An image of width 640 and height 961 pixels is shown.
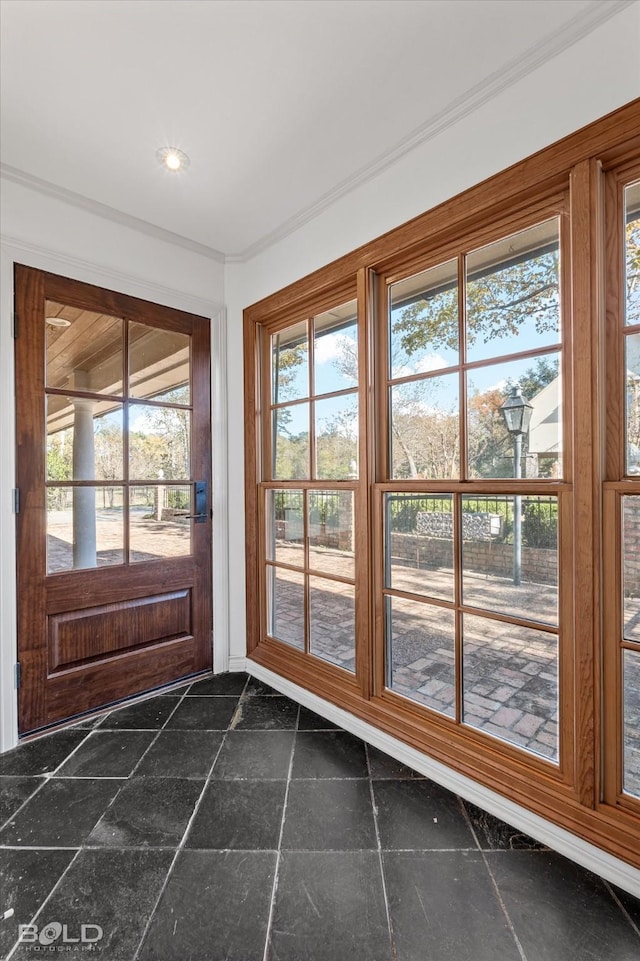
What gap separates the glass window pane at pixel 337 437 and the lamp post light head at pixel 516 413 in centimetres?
72

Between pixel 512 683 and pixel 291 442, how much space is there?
1549 millimetres

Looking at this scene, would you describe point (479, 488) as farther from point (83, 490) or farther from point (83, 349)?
point (83, 349)

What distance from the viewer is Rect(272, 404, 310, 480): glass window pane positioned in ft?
7.71

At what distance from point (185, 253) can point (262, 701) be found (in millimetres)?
2526

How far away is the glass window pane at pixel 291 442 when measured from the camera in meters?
2.35

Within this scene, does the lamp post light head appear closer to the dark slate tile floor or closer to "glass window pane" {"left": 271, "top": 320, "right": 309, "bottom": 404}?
"glass window pane" {"left": 271, "top": 320, "right": 309, "bottom": 404}

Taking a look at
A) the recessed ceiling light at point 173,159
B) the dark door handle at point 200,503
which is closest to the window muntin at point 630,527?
the recessed ceiling light at point 173,159

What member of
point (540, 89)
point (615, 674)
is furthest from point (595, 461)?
point (540, 89)

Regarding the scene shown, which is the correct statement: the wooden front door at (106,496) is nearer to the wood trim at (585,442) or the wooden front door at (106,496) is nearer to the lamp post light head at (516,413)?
the lamp post light head at (516,413)

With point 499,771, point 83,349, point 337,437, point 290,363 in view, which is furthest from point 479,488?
point 83,349

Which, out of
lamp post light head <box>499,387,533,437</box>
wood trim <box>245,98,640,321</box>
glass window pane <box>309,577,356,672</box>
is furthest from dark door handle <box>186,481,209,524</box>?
lamp post light head <box>499,387,533,437</box>

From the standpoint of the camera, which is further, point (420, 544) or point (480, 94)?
point (420, 544)

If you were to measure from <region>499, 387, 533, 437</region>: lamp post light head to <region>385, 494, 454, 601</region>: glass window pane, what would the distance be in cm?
35

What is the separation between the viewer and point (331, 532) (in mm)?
2211
